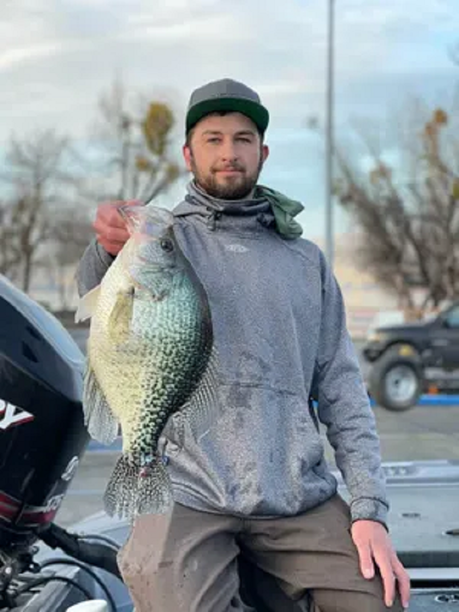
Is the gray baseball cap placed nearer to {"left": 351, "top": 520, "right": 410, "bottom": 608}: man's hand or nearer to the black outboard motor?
the black outboard motor

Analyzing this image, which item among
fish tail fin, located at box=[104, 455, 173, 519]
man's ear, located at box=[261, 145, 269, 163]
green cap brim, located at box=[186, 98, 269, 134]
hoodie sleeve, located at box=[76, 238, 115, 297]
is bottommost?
fish tail fin, located at box=[104, 455, 173, 519]

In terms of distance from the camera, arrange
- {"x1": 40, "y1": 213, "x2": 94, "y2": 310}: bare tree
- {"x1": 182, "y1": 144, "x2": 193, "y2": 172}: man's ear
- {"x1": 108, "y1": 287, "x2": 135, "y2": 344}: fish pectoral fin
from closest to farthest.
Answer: {"x1": 108, "y1": 287, "x2": 135, "y2": 344}: fish pectoral fin → {"x1": 182, "y1": 144, "x2": 193, "y2": 172}: man's ear → {"x1": 40, "y1": 213, "x2": 94, "y2": 310}: bare tree

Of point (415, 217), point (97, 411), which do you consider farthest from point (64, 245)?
point (97, 411)

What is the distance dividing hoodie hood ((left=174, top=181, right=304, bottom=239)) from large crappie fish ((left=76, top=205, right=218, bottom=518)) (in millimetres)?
400

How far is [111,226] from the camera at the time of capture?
2.27 m

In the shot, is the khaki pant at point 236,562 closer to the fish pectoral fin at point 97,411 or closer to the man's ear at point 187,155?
the fish pectoral fin at point 97,411

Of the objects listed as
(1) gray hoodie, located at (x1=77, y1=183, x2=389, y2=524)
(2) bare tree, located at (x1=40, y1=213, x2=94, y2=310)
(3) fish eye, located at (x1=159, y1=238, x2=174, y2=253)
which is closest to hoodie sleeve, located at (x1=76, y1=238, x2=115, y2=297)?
(1) gray hoodie, located at (x1=77, y1=183, x2=389, y2=524)

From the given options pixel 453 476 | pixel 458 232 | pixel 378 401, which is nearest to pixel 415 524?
pixel 453 476

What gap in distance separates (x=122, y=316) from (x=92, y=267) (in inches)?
13.7

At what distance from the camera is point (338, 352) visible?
269 centimetres

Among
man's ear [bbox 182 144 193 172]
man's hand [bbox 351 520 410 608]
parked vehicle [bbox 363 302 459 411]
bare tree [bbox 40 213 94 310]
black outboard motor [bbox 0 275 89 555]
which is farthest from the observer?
bare tree [bbox 40 213 94 310]

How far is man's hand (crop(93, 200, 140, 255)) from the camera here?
2.26 metres

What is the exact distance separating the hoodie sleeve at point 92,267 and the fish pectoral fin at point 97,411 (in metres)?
0.26

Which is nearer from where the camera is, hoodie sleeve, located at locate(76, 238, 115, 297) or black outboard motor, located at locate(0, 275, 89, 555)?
hoodie sleeve, located at locate(76, 238, 115, 297)
